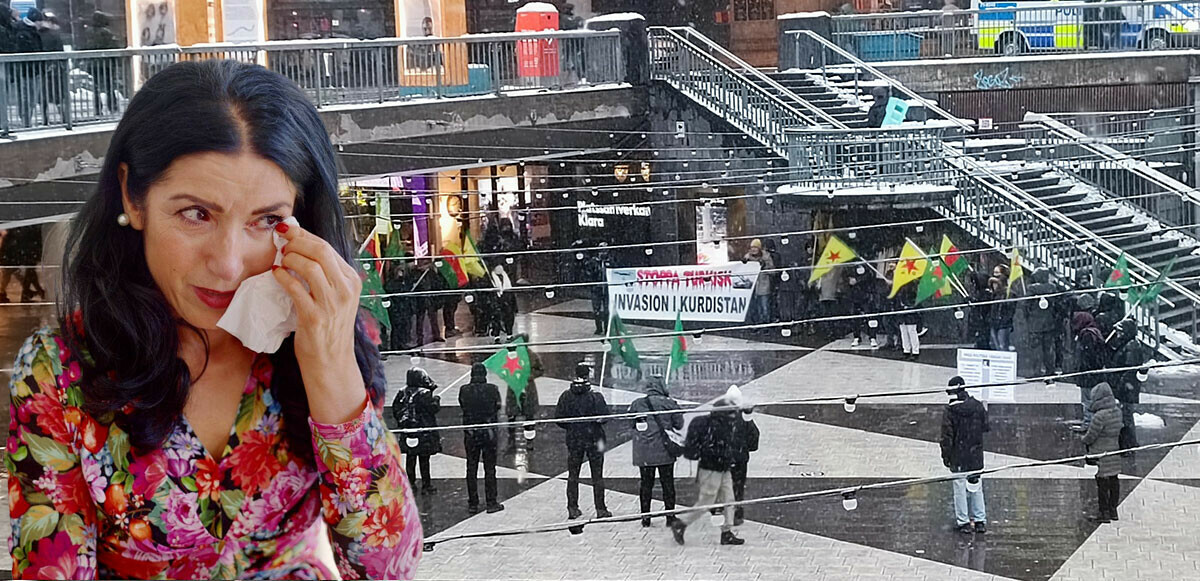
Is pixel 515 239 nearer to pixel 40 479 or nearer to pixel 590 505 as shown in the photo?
pixel 590 505

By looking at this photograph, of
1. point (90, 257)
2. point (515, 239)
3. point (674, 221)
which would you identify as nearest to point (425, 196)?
point (515, 239)

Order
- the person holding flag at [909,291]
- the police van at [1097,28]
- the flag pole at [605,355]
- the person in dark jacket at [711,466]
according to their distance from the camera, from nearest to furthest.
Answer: the person in dark jacket at [711,466]
the flag pole at [605,355]
the person holding flag at [909,291]
the police van at [1097,28]

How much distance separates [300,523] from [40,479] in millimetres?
206

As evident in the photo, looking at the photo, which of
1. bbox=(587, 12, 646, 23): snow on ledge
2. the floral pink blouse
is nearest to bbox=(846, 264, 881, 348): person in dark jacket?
bbox=(587, 12, 646, 23): snow on ledge

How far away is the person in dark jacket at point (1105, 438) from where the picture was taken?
798 centimetres

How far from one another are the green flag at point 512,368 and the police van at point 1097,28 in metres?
7.47

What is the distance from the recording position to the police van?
13.9 m

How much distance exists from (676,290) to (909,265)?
7.22ft

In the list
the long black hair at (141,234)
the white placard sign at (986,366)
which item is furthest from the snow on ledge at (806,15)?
the long black hair at (141,234)

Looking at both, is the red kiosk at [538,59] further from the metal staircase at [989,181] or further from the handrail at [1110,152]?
the handrail at [1110,152]

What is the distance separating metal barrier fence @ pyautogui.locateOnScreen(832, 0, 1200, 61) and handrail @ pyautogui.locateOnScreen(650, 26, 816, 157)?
1.78 meters

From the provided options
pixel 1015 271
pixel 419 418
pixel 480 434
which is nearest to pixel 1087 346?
pixel 1015 271

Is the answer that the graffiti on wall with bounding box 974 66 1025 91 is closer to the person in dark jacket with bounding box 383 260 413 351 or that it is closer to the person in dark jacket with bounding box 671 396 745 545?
the person in dark jacket with bounding box 383 260 413 351

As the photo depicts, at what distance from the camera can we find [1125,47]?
548 inches
